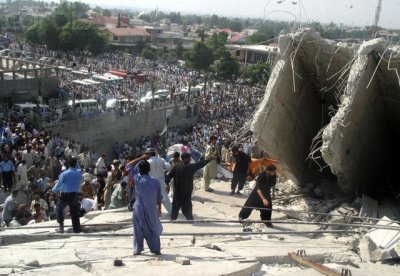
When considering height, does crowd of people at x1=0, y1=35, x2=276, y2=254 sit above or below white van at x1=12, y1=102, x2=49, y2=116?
above

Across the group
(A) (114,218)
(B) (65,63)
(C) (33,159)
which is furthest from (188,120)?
(A) (114,218)

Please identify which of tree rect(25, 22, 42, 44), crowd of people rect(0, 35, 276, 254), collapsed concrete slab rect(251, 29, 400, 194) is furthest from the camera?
tree rect(25, 22, 42, 44)

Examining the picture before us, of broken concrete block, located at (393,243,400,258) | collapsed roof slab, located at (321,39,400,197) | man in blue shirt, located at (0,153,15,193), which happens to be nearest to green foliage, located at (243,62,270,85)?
man in blue shirt, located at (0,153,15,193)

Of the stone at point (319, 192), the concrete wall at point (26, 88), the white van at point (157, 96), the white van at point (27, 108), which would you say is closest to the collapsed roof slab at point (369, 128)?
the stone at point (319, 192)

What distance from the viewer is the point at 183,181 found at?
22.6 ft

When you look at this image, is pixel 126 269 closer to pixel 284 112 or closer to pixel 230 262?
pixel 230 262

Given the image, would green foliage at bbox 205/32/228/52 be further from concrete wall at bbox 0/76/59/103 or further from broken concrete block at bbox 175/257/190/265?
broken concrete block at bbox 175/257/190/265

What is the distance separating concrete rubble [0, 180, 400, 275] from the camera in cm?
454

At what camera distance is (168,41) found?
3605 inches

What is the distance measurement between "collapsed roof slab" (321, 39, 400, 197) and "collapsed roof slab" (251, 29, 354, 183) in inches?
16.7

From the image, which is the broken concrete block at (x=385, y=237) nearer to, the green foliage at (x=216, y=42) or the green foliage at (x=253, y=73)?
the green foliage at (x=253, y=73)

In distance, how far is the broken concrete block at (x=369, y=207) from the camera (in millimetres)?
7199

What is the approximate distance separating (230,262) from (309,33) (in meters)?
4.11

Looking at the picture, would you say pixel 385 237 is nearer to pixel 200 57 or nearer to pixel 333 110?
pixel 333 110
